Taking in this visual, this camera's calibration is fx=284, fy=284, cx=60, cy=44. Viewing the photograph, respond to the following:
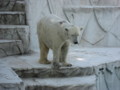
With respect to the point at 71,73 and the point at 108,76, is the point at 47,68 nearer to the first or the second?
the point at 71,73

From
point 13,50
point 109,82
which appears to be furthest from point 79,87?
point 13,50

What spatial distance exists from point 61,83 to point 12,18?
7.67ft

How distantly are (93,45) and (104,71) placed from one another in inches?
102

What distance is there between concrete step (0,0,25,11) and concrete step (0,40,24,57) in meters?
1.17

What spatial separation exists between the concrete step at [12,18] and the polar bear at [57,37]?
1.40 metres

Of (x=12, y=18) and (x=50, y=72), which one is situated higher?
(x=12, y=18)

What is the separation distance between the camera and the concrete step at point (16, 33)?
586 centimetres

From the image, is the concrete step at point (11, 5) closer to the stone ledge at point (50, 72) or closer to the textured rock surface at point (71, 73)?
the textured rock surface at point (71, 73)

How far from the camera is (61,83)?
4504mm

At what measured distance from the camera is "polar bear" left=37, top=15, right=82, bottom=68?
4.20 m

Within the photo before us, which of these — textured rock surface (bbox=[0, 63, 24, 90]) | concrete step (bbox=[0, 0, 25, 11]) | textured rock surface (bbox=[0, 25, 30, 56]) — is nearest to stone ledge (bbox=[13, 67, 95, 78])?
textured rock surface (bbox=[0, 63, 24, 90])

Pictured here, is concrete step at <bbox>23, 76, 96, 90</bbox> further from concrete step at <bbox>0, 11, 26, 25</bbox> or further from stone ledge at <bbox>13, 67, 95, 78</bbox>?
concrete step at <bbox>0, 11, 26, 25</bbox>

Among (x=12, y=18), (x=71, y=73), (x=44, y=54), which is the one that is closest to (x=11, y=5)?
(x=12, y=18)

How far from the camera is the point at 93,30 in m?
7.89
